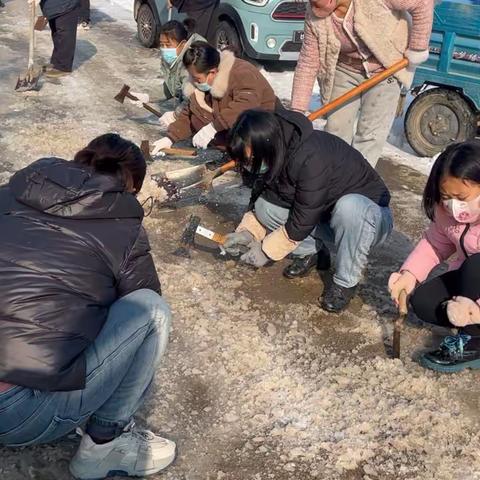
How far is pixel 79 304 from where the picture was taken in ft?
6.15

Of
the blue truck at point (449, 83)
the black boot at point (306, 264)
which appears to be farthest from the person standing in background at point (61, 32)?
the black boot at point (306, 264)

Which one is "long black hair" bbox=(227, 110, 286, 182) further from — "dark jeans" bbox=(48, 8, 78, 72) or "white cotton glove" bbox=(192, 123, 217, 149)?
"dark jeans" bbox=(48, 8, 78, 72)

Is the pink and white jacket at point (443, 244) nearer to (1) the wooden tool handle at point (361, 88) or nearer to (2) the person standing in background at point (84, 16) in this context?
(1) the wooden tool handle at point (361, 88)

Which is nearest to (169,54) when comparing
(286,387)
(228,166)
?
(228,166)

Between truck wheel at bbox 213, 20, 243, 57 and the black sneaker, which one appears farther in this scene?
truck wheel at bbox 213, 20, 243, 57

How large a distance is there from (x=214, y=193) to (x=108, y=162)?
256cm

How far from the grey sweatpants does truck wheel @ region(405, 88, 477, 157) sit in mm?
1332

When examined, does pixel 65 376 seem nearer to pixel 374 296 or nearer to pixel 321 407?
pixel 321 407

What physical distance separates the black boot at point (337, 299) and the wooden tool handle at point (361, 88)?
3.70 ft

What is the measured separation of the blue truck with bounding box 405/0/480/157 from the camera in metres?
5.09

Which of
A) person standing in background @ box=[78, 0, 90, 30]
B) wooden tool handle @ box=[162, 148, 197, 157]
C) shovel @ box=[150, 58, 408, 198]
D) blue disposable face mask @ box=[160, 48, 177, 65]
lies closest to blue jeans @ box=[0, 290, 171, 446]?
shovel @ box=[150, 58, 408, 198]

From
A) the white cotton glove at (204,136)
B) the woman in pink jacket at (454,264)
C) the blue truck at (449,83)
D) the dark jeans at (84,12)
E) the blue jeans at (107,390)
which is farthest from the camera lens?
the dark jeans at (84,12)

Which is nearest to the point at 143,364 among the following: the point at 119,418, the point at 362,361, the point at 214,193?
the point at 119,418

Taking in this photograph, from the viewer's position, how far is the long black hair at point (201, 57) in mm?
4246
